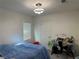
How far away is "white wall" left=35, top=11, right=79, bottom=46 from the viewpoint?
12.7ft

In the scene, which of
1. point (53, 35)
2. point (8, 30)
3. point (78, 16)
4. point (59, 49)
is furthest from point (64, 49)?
point (8, 30)

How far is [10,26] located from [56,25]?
1971 mm

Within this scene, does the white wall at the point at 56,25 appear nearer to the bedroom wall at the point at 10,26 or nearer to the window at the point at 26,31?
the window at the point at 26,31

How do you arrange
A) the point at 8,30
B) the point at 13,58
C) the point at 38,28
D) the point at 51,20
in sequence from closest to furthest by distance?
the point at 13,58 → the point at 8,30 → the point at 51,20 → the point at 38,28

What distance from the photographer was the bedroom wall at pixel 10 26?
135 inches

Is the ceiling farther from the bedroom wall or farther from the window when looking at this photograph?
the window

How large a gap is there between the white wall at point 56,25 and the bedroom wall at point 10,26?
0.94 meters

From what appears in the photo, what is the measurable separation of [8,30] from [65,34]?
7.57 feet

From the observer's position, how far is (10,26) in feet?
12.3

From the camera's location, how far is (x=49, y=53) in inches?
157

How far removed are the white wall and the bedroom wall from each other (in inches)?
37.0

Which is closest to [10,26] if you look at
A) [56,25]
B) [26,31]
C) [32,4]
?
[26,31]

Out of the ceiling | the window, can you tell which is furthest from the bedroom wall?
the ceiling

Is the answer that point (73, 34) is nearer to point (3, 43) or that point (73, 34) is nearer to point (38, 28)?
point (38, 28)
